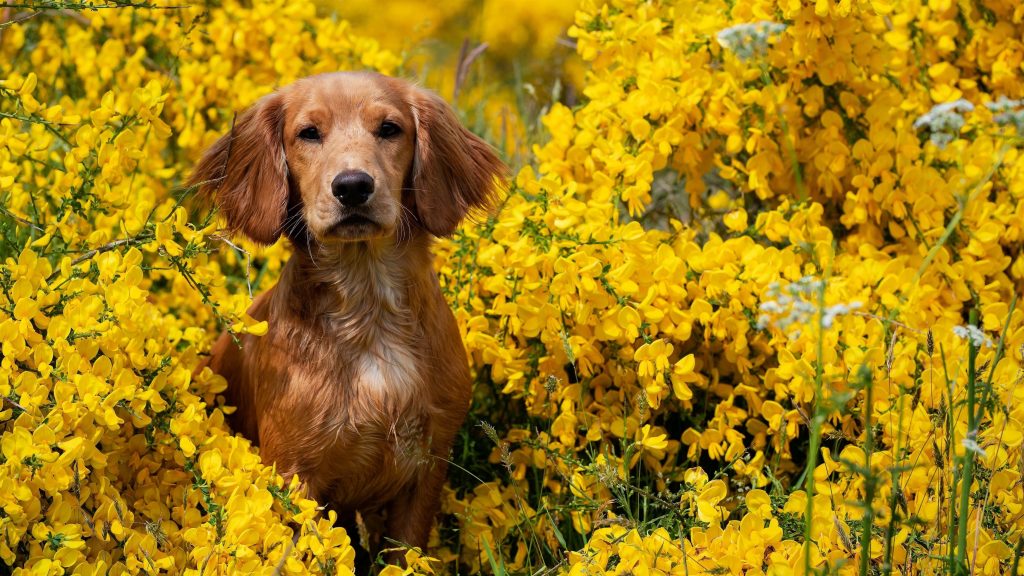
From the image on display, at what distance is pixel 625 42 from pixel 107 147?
1.48 metres

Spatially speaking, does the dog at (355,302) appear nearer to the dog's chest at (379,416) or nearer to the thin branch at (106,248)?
the dog's chest at (379,416)

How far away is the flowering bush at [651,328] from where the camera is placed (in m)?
2.31

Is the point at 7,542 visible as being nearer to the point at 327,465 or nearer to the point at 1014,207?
the point at 327,465

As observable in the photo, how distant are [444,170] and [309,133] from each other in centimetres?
37

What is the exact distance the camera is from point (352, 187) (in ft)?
8.49

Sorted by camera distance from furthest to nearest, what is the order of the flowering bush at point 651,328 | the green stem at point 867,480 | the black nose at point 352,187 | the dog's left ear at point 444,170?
the dog's left ear at point 444,170
the black nose at point 352,187
the flowering bush at point 651,328
the green stem at point 867,480

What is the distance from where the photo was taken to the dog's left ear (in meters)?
2.92

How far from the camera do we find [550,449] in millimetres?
2834

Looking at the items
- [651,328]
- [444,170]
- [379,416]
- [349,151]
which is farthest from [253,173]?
[651,328]

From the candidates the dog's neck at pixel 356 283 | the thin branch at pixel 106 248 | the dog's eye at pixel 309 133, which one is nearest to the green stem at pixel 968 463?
the dog's neck at pixel 356 283

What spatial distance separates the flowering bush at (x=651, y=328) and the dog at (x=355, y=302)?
13 cm

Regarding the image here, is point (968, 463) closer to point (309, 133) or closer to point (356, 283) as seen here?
point (356, 283)

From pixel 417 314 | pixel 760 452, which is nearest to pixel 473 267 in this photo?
pixel 417 314

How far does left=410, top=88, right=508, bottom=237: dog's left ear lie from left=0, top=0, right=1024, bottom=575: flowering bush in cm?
13
